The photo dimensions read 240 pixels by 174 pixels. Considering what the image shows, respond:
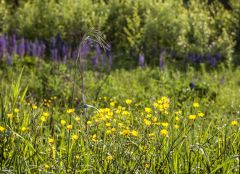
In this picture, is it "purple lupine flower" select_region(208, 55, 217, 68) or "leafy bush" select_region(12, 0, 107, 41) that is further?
"leafy bush" select_region(12, 0, 107, 41)

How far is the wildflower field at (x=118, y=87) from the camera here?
135 inches

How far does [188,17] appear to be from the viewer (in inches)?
444

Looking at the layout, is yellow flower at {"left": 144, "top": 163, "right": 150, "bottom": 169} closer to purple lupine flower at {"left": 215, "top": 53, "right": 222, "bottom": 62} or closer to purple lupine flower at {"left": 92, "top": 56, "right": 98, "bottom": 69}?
purple lupine flower at {"left": 92, "top": 56, "right": 98, "bottom": 69}

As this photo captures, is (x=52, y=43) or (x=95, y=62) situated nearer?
(x=95, y=62)

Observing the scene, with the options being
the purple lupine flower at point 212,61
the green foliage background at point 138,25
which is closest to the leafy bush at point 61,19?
the green foliage background at point 138,25

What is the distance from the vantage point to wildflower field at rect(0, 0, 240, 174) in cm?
343

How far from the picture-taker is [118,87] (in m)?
7.37

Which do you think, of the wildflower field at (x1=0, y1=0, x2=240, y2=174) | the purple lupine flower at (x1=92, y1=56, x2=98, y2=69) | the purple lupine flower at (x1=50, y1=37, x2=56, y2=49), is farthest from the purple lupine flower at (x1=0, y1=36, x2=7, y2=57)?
the purple lupine flower at (x1=92, y1=56, x2=98, y2=69)

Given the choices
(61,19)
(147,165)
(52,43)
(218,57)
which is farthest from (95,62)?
(147,165)

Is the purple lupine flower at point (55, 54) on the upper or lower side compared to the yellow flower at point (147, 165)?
upper

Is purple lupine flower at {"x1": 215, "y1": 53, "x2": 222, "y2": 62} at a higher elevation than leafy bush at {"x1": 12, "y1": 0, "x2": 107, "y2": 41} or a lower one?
lower

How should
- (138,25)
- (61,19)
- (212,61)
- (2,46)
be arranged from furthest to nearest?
(61,19) < (138,25) < (212,61) < (2,46)

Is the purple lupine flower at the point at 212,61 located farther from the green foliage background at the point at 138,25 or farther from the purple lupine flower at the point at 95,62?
the purple lupine flower at the point at 95,62

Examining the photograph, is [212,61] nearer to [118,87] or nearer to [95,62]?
[95,62]
